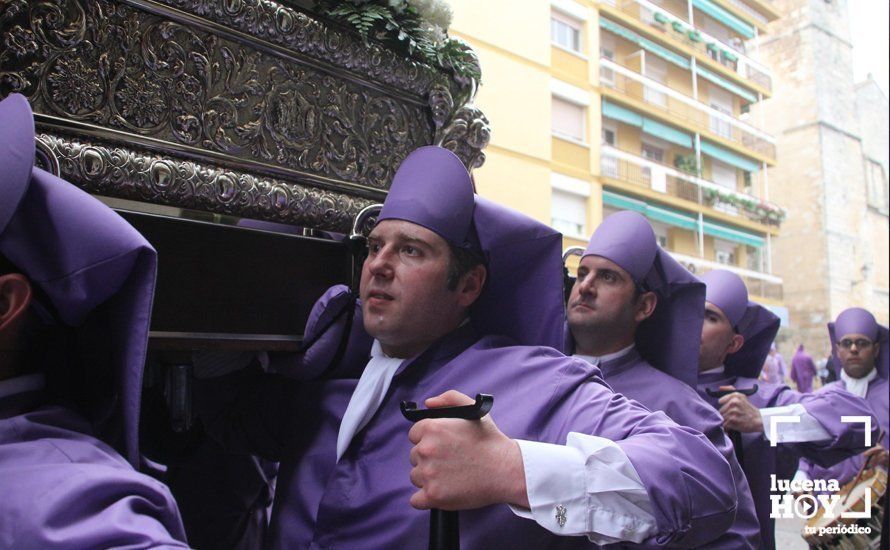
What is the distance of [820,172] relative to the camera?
4977mm

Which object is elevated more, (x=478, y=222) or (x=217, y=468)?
(x=478, y=222)

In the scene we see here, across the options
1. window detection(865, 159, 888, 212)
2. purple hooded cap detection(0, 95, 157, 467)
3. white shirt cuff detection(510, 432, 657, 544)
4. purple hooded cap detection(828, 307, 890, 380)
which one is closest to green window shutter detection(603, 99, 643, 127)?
window detection(865, 159, 888, 212)

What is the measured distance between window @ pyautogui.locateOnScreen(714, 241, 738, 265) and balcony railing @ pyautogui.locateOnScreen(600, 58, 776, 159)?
→ 991mm

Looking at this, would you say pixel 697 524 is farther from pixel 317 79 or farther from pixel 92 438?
pixel 317 79

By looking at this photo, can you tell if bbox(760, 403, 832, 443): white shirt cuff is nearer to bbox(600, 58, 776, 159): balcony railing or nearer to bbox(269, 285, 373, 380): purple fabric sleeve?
bbox(269, 285, 373, 380): purple fabric sleeve

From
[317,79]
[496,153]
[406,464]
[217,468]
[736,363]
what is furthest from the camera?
[736,363]

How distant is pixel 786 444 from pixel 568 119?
2.84 metres

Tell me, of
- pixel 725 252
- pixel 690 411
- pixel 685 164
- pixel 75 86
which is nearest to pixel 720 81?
A: pixel 685 164

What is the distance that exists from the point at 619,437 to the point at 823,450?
2.27m

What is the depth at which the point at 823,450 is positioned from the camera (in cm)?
318

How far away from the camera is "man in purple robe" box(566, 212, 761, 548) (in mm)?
2342

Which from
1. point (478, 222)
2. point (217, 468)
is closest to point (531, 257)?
point (478, 222)

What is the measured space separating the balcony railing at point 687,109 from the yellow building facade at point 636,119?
0.04 ft

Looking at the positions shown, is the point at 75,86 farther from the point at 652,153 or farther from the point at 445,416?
the point at 652,153
